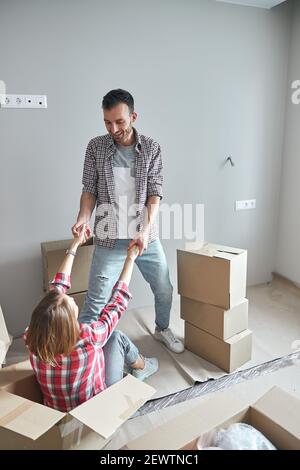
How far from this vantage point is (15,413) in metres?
1.08

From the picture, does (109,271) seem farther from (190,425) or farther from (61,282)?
(190,425)

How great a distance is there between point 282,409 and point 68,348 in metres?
0.67

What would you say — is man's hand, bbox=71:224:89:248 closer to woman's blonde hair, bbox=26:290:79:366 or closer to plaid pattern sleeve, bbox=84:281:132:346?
plaid pattern sleeve, bbox=84:281:132:346

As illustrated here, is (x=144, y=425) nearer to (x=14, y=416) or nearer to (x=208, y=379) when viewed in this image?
(x=208, y=379)

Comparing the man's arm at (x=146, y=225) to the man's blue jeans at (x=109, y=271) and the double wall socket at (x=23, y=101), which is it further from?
the double wall socket at (x=23, y=101)

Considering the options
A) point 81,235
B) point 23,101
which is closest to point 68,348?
point 81,235

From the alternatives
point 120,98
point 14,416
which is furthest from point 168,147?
point 14,416

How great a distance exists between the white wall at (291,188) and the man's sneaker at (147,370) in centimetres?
151

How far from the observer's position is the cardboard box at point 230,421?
90 cm

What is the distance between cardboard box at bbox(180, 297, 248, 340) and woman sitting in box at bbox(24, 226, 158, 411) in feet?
2.00

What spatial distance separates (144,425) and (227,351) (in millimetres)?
582

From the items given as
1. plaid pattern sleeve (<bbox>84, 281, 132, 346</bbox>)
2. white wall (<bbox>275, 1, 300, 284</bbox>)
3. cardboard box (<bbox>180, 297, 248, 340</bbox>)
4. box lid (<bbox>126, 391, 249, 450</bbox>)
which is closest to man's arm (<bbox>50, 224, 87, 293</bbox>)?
plaid pattern sleeve (<bbox>84, 281, 132, 346</bbox>)

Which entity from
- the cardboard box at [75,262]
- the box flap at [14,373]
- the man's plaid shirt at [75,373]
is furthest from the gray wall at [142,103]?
the man's plaid shirt at [75,373]

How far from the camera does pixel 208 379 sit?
1.89 metres
